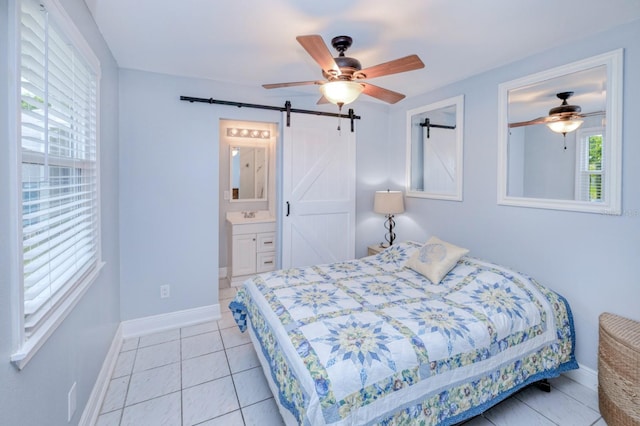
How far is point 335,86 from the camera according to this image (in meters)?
2.09

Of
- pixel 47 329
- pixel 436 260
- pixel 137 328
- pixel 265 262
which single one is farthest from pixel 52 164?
pixel 265 262

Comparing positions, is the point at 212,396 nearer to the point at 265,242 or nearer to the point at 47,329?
the point at 47,329

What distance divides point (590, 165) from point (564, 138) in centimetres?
29

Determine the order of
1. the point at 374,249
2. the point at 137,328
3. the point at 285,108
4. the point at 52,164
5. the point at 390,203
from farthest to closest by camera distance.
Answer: the point at 374,249, the point at 390,203, the point at 285,108, the point at 137,328, the point at 52,164

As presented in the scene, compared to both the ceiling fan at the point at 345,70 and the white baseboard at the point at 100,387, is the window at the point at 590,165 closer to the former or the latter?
the ceiling fan at the point at 345,70

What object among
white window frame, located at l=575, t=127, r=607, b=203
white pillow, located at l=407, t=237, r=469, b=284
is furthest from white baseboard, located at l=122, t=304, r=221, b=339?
white window frame, located at l=575, t=127, r=607, b=203

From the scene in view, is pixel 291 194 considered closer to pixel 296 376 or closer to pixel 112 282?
pixel 112 282

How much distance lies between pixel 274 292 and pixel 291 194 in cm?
159

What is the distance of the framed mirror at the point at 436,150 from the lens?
3.18 metres

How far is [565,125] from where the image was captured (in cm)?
236

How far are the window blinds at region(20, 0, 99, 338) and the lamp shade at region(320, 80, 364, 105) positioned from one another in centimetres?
144

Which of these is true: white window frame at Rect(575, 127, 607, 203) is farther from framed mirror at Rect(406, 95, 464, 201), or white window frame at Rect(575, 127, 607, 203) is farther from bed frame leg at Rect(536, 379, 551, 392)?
bed frame leg at Rect(536, 379, 551, 392)

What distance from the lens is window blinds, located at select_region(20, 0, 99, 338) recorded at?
3.85 feet

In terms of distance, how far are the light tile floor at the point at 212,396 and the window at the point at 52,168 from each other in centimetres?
88
